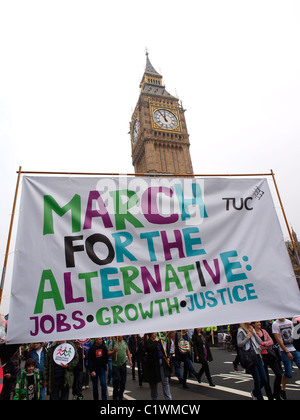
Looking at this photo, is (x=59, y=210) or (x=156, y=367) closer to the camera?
(x=59, y=210)

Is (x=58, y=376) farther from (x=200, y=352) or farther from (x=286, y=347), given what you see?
(x=286, y=347)

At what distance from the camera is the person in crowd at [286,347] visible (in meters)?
6.03

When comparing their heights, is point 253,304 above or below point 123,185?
below

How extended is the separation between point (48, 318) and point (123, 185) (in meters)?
1.83

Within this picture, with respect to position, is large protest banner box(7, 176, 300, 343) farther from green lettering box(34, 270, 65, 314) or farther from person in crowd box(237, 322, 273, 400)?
person in crowd box(237, 322, 273, 400)

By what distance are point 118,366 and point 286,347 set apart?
168 inches

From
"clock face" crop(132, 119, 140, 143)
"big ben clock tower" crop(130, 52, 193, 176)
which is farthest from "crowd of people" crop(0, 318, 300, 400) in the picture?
"clock face" crop(132, 119, 140, 143)

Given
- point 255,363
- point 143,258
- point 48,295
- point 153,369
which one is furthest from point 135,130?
point 48,295

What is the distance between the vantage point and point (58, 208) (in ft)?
10.9

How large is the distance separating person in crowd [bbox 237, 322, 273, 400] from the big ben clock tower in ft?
142

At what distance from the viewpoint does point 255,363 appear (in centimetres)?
547

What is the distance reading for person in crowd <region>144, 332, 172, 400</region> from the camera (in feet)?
19.7
